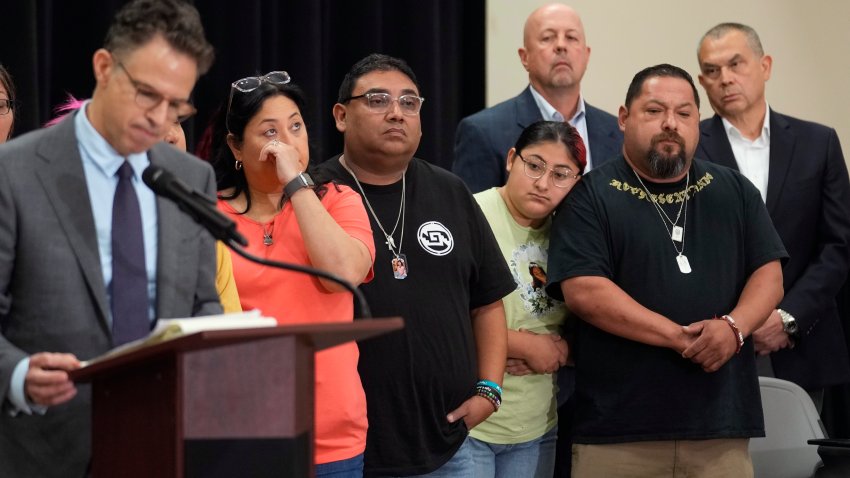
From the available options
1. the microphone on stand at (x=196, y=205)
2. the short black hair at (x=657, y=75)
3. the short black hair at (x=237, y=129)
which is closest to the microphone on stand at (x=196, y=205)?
the microphone on stand at (x=196, y=205)

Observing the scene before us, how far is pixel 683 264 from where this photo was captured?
10.7 ft

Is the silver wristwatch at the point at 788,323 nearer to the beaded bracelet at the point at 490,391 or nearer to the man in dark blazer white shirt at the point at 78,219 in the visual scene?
the beaded bracelet at the point at 490,391

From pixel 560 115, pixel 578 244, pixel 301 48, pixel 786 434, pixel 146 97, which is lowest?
pixel 786 434

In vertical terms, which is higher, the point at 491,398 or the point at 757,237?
the point at 757,237

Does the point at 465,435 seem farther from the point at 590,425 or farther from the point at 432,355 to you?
the point at 590,425

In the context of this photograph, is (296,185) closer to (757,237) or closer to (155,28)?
(155,28)

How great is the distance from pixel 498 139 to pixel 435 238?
89 centimetres

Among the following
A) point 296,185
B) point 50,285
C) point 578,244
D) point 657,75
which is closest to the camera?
point 50,285

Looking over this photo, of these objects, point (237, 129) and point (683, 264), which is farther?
point (683, 264)

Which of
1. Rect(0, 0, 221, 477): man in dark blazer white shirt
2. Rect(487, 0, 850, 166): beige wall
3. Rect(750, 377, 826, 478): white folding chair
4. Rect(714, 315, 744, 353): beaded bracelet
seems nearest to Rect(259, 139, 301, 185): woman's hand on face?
Rect(0, 0, 221, 477): man in dark blazer white shirt

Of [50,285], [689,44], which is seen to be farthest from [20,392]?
[689,44]

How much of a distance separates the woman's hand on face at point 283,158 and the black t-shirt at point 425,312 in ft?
1.09

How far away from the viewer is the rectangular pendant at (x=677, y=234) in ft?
10.7

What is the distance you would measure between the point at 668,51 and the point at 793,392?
7.52 ft
